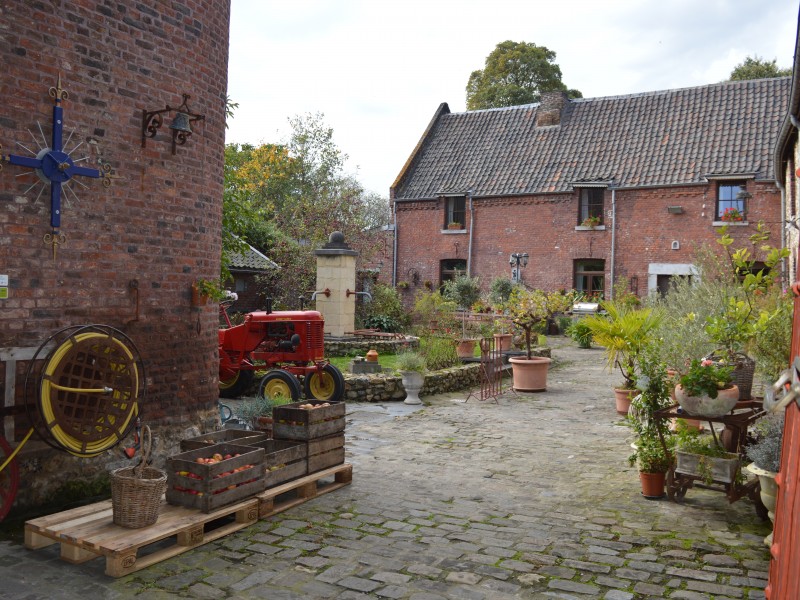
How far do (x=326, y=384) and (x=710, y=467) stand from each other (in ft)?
21.0

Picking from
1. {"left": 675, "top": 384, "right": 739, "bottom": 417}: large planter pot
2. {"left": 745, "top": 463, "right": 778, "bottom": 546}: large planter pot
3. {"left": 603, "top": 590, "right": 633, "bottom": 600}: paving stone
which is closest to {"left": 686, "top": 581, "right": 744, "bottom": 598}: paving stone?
{"left": 603, "top": 590, "right": 633, "bottom": 600}: paving stone

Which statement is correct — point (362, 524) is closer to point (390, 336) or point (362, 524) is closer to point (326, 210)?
point (390, 336)

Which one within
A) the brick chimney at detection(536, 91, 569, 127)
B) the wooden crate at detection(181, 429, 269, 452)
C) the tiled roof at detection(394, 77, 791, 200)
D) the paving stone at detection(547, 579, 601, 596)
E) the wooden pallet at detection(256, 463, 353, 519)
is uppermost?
the brick chimney at detection(536, 91, 569, 127)

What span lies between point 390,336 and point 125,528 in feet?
40.4

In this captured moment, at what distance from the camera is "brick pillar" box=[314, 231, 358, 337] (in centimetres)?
1631

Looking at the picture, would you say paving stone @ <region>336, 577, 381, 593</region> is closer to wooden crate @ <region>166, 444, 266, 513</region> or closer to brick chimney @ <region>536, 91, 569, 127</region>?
wooden crate @ <region>166, 444, 266, 513</region>

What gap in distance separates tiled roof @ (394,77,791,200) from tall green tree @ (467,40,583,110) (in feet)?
29.4

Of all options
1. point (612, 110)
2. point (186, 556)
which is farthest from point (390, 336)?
point (612, 110)

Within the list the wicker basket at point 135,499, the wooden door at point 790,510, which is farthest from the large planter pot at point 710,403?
the wicker basket at point 135,499

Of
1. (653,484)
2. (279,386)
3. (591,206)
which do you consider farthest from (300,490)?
(591,206)

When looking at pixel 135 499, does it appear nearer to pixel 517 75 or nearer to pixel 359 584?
pixel 359 584

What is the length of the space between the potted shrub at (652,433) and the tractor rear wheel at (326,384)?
16.8 ft

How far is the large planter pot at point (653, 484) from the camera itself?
6.68 m

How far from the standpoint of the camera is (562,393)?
43.9 ft
